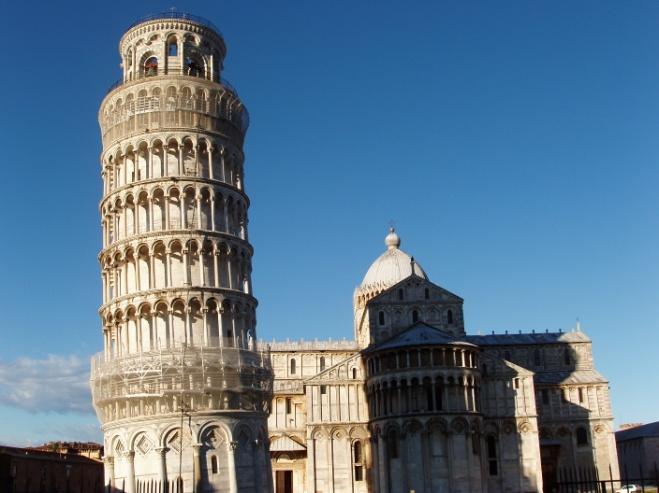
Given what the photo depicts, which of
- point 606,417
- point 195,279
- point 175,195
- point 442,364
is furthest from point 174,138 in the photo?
point 606,417

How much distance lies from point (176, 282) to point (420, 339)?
21604 millimetres

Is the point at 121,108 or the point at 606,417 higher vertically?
the point at 121,108

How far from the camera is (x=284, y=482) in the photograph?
6812 cm

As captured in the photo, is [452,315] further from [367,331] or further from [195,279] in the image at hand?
[195,279]

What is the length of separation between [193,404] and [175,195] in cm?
1267

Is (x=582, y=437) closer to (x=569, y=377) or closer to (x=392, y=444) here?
(x=569, y=377)

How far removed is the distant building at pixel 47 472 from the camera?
56.3 metres

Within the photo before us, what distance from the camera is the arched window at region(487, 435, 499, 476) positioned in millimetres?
65000

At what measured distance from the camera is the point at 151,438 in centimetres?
4578

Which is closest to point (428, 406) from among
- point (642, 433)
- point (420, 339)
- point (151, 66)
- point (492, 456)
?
point (420, 339)

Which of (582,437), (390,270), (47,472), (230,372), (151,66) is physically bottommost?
(47,472)

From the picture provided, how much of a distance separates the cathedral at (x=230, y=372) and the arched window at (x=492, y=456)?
0.11m

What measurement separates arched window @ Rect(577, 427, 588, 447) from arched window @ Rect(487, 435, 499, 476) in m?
10.1

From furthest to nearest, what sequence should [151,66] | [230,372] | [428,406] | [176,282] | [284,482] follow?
[284,482] < [428,406] < [151,66] < [176,282] < [230,372]
